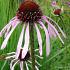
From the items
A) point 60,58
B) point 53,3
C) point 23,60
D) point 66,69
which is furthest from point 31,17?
point 53,3

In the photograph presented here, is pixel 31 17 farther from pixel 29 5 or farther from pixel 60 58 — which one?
pixel 60 58

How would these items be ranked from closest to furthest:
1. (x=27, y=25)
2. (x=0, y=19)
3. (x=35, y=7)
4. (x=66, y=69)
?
(x=27, y=25), (x=35, y=7), (x=66, y=69), (x=0, y=19)

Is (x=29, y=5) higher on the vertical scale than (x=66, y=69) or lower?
higher

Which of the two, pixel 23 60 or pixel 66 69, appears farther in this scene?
pixel 66 69

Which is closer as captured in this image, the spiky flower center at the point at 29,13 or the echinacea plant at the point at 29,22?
the echinacea plant at the point at 29,22

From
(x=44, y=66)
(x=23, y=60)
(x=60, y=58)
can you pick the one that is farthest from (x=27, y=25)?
(x=60, y=58)

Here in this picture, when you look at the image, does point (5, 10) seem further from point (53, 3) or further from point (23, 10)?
point (23, 10)

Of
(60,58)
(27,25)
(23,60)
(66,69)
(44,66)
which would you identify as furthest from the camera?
(60,58)

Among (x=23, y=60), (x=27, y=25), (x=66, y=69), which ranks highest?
(x=27, y=25)

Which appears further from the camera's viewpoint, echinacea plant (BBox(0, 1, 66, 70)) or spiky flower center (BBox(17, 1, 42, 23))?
spiky flower center (BBox(17, 1, 42, 23))
